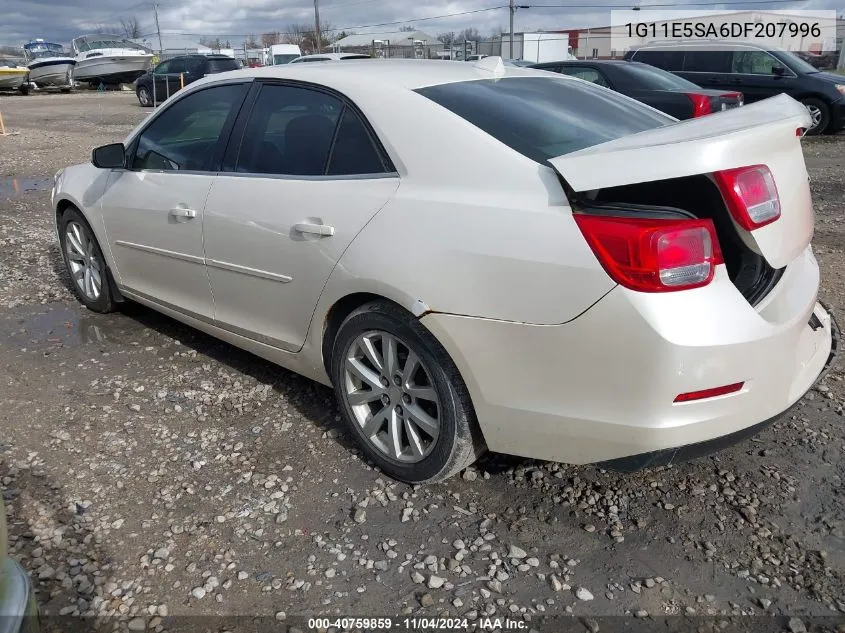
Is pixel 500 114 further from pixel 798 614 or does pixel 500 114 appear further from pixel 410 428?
pixel 798 614

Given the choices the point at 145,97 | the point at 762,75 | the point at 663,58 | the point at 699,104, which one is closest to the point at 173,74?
the point at 145,97

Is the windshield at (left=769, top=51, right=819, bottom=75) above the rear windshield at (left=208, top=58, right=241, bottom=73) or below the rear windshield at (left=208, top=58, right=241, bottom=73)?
below

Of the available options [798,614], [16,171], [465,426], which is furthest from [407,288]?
[16,171]

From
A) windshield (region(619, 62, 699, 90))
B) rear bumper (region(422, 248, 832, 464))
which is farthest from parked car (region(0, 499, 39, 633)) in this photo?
windshield (region(619, 62, 699, 90))

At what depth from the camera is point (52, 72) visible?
97.8ft

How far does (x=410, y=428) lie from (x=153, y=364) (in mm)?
2084

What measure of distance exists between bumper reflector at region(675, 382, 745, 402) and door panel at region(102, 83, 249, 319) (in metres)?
2.47

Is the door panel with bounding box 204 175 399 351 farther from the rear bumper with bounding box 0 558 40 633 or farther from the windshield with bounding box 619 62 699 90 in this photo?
the windshield with bounding box 619 62 699 90

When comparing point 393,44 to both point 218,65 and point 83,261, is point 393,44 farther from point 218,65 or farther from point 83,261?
point 83,261

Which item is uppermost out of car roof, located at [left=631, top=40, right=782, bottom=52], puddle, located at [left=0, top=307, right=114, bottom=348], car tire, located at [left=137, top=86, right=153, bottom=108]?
car roof, located at [left=631, top=40, right=782, bottom=52]

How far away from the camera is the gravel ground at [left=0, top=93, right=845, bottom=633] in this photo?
2.40m

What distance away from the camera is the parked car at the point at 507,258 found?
7.32 ft

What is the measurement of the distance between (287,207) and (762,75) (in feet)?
43.4

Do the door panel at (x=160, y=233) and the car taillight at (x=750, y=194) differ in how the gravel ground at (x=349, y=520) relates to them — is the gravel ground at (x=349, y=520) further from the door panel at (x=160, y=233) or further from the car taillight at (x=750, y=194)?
the car taillight at (x=750, y=194)
